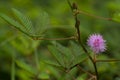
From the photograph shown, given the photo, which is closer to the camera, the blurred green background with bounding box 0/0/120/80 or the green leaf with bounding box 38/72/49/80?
the green leaf with bounding box 38/72/49/80

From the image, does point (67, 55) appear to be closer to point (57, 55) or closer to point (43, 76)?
point (57, 55)

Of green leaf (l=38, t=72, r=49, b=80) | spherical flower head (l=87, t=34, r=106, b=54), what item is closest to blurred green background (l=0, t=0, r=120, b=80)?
green leaf (l=38, t=72, r=49, b=80)

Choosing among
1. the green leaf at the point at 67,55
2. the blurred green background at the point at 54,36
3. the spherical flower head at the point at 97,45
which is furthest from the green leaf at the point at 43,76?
the spherical flower head at the point at 97,45

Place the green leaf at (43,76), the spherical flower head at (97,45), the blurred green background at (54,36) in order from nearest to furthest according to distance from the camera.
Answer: the spherical flower head at (97,45)
the green leaf at (43,76)
the blurred green background at (54,36)

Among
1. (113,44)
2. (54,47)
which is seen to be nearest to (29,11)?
(113,44)

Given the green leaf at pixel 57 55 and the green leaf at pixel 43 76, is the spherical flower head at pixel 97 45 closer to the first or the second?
the green leaf at pixel 57 55

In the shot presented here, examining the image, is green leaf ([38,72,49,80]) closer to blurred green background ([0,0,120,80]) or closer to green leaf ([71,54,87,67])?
blurred green background ([0,0,120,80])

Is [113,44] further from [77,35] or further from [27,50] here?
[77,35]

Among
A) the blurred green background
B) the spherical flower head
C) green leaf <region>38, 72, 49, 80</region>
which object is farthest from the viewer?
the blurred green background
